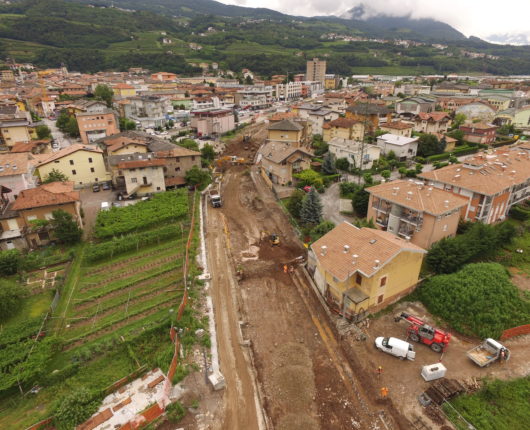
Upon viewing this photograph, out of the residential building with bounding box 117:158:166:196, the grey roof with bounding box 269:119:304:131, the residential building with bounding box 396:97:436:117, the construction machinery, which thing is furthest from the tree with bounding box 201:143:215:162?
the residential building with bounding box 396:97:436:117

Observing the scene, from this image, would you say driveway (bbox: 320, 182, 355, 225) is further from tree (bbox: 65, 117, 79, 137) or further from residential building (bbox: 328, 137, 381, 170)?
tree (bbox: 65, 117, 79, 137)

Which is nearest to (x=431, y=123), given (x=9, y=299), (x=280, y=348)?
(x=280, y=348)

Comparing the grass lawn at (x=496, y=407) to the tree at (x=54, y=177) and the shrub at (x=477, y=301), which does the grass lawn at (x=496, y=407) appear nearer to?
the shrub at (x=477, y=301)

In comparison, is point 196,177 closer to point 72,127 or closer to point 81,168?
point 81,168

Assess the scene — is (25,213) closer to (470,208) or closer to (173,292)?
(173,292)

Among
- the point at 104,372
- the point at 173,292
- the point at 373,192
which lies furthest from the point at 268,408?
the point at 373,192
